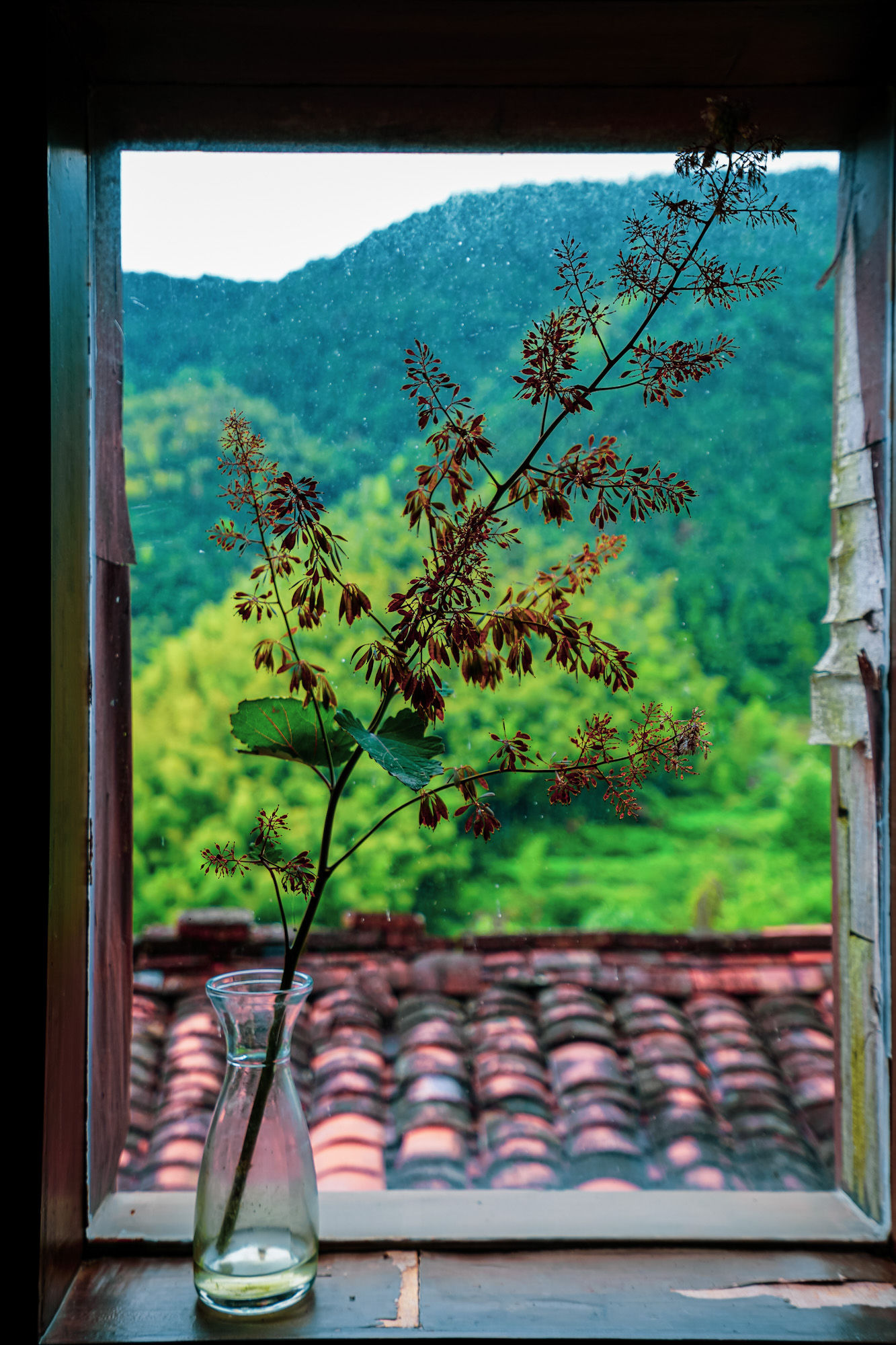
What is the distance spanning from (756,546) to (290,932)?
79cm

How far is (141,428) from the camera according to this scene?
117 cm

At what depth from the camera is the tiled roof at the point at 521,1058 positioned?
3.79 feet

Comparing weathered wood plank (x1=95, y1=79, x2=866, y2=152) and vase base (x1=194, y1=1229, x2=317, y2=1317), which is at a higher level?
weathered wood plank (x1=95, y1=79, x2=866, y2=152)

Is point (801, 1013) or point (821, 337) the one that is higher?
point (821, 337)

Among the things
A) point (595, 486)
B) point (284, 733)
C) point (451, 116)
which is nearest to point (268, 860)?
point (284, 733)

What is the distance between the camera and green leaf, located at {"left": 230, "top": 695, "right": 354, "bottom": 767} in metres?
0.92

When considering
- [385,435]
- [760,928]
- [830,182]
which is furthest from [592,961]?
[830,182]

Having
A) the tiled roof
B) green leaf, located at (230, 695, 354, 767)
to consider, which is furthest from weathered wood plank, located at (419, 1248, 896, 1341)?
green leaf, located at (230, 695, 354, 767)

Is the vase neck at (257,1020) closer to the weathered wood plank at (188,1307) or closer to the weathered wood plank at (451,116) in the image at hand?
the weathered wood plank at (188,1307)

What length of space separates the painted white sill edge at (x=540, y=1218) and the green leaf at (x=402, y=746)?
55 cm

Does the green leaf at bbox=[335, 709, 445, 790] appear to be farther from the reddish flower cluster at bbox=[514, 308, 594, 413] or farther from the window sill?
the window sill

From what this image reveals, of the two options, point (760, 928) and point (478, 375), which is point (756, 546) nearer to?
point (478, 375)

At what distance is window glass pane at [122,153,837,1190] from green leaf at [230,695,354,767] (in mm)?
249

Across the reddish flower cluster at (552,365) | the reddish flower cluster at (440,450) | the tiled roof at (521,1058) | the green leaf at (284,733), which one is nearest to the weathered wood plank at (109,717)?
the tiled roof at (521,1058)
